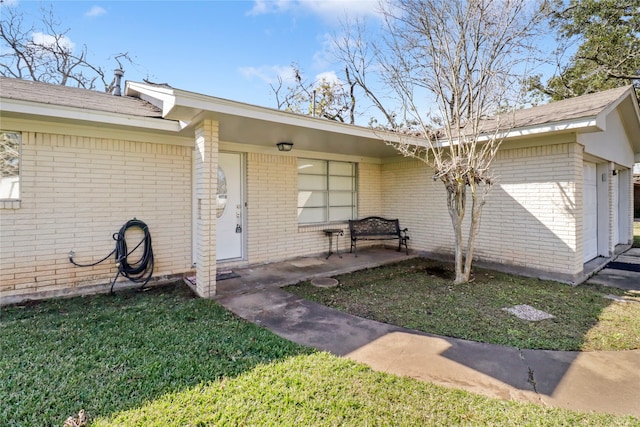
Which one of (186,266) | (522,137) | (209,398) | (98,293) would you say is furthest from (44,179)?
(522,137)

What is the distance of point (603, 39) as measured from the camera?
12.4 metres

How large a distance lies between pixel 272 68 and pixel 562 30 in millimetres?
13196

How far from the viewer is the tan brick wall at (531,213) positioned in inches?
218

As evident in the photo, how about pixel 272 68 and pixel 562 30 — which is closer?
pixel 562 30

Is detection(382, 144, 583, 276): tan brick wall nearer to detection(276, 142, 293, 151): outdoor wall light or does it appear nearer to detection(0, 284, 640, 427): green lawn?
detection(276, 142, 293, 151): outdoor wall light

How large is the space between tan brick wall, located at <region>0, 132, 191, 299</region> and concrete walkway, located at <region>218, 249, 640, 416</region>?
2434 millimetres

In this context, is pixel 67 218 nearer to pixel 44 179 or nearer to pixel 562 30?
pixel 44 179

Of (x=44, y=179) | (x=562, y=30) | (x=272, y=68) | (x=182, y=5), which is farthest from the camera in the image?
(x=272, y=68)

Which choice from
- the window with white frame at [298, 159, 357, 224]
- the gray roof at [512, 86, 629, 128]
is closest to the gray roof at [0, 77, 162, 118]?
the window with white frame at [298, 159, 357, 224]

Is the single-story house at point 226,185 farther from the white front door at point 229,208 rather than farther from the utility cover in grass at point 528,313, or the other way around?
the utility cover in grass at point 528,313

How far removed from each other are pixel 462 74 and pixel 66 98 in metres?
6.72

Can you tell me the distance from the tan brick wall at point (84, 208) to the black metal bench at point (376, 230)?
4.17 m

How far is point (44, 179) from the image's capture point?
4.65 m

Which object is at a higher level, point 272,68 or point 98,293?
point 272,68
